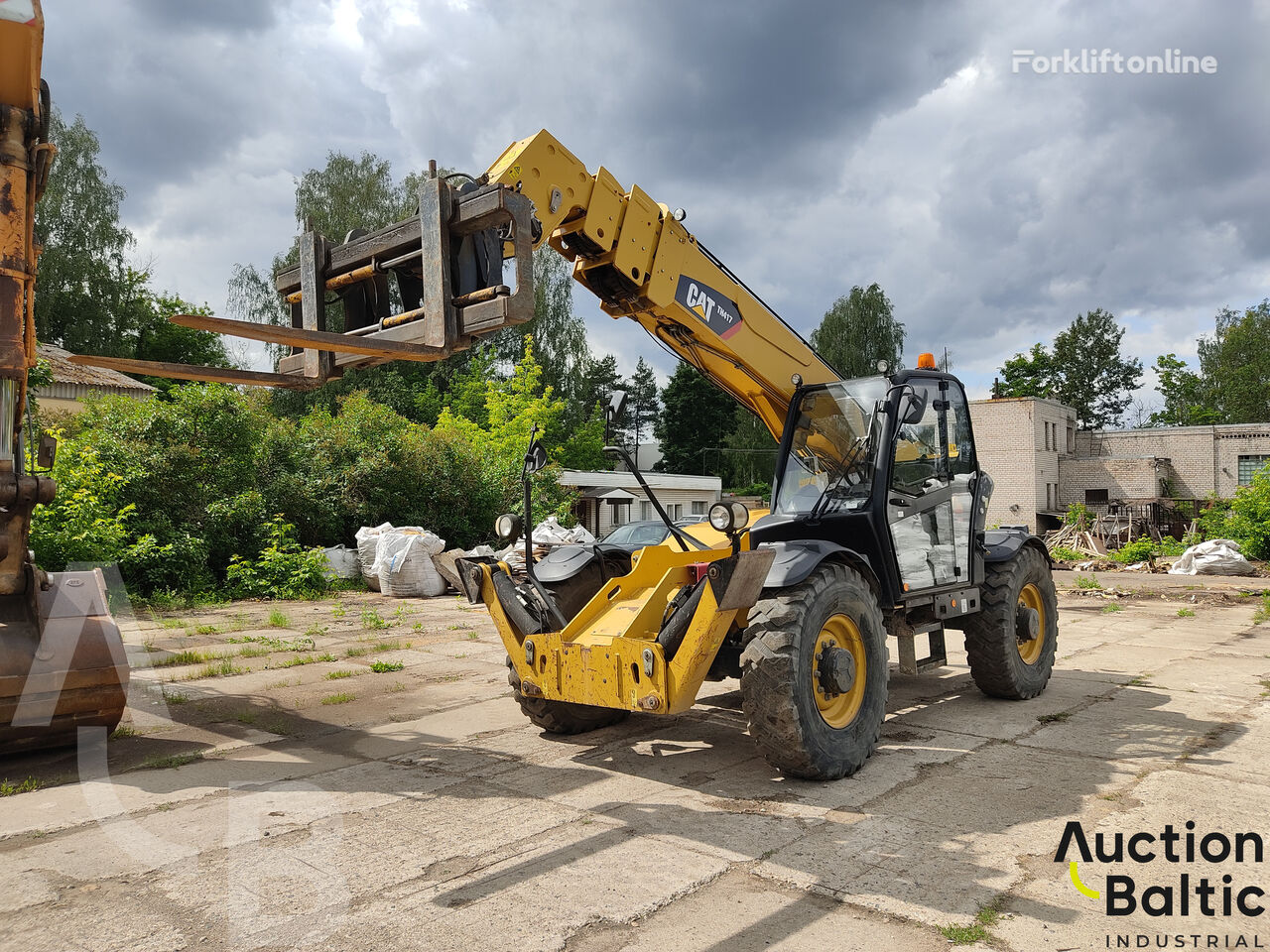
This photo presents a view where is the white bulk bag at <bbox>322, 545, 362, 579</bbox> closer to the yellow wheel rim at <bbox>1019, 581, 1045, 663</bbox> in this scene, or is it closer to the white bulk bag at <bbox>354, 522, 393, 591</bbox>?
the white bulk bag at <bbox>354, 522, 393, 591</bbox>

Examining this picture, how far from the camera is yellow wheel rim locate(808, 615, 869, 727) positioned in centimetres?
527

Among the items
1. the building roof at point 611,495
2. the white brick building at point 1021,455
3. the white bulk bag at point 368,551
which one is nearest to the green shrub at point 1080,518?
the white brick building at point 1021,455

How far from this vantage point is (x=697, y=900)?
359 centimetres

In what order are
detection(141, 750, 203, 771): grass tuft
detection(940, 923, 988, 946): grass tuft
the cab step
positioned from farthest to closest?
the cab step → detection(141, 750, 203, 771): grass tuft → detection(940, 923, 988, 946): grass tuft

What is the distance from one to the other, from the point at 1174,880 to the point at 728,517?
2586mm

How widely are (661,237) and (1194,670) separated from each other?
690cm

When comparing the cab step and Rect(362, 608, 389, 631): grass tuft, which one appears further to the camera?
Rect(362, 608, 389, 631): grass tuft

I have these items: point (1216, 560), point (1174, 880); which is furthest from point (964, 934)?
point (1216, 560)

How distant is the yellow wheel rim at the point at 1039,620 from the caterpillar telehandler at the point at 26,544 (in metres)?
6.86

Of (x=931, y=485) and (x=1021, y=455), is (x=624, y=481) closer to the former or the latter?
(x=1021, y=455)

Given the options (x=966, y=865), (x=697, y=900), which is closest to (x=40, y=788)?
(x=697, y=900)

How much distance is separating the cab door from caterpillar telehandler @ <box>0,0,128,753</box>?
5.24 m

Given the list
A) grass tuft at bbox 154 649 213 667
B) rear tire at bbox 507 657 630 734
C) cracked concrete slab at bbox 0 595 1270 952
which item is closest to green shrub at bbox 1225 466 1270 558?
cracked concrete slab at bbox 0 595 1270 952

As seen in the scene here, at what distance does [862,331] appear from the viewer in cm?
5206
